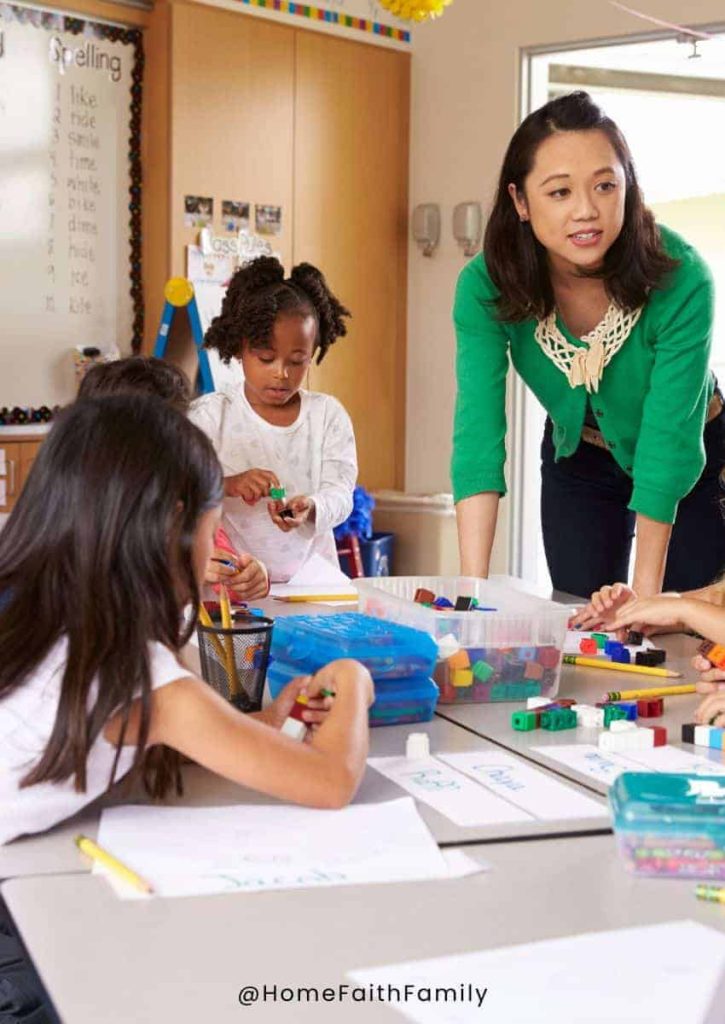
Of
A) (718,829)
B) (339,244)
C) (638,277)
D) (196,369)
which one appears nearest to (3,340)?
(196,369)

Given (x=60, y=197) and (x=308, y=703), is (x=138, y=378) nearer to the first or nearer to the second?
(x=308, y=703)

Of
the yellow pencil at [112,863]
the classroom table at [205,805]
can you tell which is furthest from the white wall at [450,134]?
the yellow pencil at [112,863]

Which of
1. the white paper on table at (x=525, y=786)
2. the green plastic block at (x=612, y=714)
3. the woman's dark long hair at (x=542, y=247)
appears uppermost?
the woman's dark long hair at (x=542, y=247)

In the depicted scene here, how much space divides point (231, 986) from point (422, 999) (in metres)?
0.12

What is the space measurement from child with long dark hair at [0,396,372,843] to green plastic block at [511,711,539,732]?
305mm

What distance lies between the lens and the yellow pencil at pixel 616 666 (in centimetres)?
179

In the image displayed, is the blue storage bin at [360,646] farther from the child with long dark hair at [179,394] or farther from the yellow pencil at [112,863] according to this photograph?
the yellow pencil at [112,863]

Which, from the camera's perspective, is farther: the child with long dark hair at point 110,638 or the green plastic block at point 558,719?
the green plastic block at point 558,719

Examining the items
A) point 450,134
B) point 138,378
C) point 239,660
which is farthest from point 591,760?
point 450,134

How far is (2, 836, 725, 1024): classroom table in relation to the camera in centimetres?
83

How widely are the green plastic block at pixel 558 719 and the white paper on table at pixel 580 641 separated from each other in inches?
15.7

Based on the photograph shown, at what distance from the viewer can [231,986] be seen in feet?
2.77

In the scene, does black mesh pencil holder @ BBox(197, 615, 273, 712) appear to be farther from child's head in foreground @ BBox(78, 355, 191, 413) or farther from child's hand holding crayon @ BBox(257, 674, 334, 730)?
child's head in foreground @ BBox(78, 355, 191, 413)

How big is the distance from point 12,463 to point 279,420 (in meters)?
1.39
